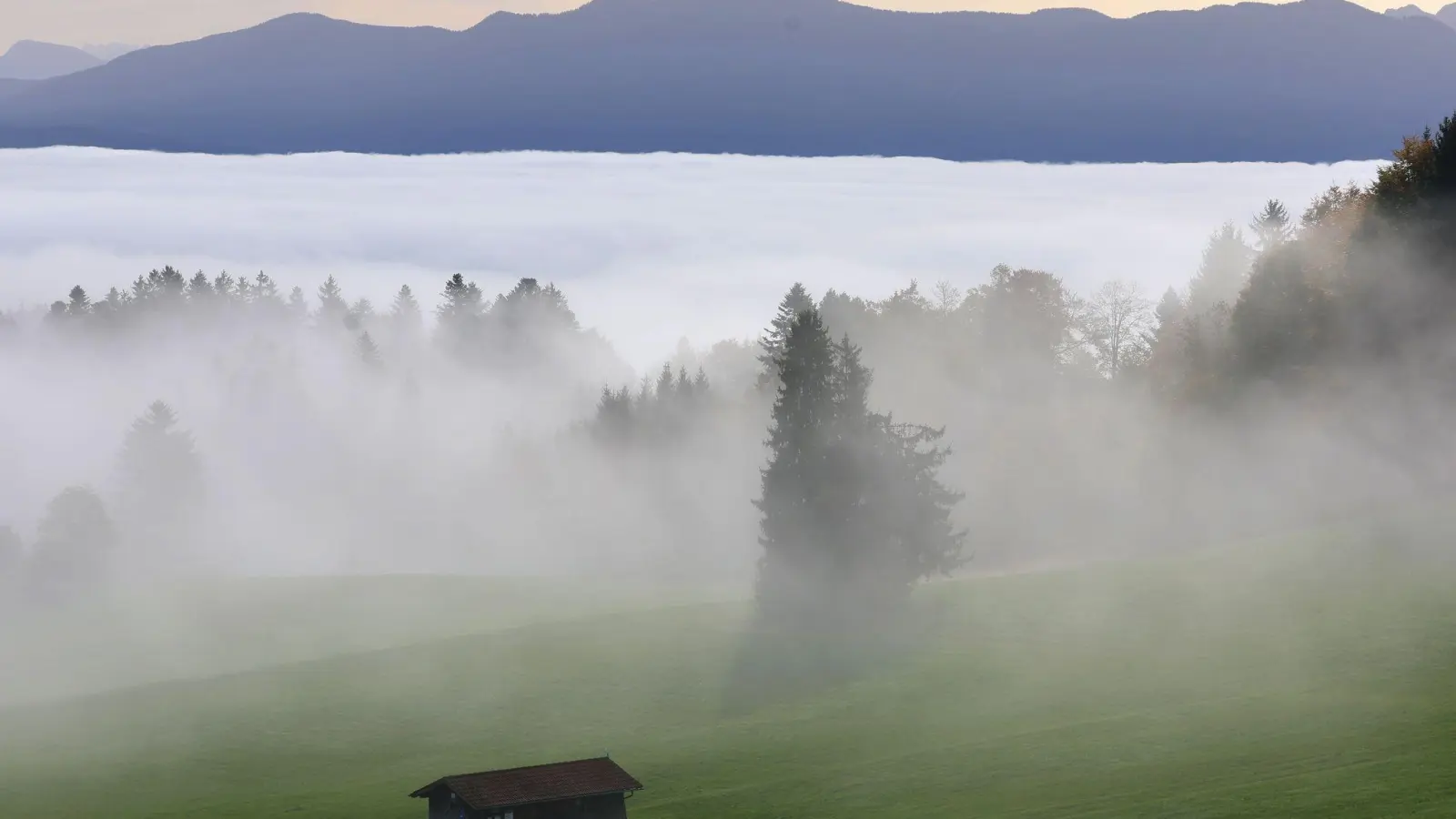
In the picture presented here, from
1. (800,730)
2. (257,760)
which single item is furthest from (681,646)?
(257,760)

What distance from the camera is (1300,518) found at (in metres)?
113

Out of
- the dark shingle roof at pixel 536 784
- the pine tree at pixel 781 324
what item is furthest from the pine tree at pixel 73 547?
the dark shingle roof at pixel 536 784

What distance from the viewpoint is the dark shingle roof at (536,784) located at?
68625 millimetres

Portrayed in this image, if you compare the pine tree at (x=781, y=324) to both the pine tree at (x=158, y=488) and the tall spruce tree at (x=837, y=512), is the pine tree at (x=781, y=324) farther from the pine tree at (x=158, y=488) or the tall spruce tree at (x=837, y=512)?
the pine tree at (x=158, y=488)

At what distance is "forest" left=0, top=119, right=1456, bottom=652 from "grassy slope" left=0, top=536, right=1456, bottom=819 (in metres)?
9.51

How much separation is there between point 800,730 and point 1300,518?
44.9 m

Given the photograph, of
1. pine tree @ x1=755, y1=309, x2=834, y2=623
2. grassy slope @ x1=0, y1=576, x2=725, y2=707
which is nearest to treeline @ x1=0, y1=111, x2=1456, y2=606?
pine tree @ x1=755, y1=309, x2=834, y2=623

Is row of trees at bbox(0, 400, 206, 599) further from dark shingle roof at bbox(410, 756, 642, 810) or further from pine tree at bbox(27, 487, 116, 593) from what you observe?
dark shingle roof at bbox(410, 756, 642, 810)

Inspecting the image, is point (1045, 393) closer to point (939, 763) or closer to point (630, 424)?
point (630, 424)

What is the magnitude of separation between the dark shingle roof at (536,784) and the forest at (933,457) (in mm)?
28657

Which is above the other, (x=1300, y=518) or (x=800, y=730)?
(x=1300, y=518)

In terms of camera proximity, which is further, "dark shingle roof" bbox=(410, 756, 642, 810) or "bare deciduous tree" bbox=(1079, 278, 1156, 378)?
"bare deciduous tree" bbox=(1079, 278, 1156, 378)

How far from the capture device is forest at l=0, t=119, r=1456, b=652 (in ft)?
325

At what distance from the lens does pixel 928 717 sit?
81688 millimetres
